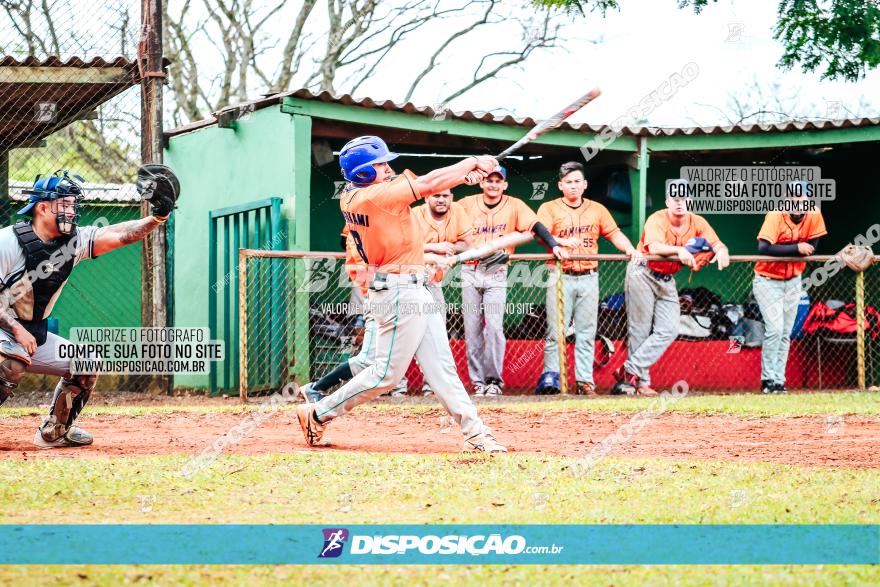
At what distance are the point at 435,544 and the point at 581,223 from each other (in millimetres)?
8601

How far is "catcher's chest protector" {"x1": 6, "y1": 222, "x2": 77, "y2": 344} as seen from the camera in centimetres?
707

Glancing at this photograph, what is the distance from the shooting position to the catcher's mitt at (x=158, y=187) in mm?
7020

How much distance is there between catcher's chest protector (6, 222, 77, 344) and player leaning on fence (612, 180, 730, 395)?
6.67 metres

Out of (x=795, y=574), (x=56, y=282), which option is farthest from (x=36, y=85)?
(x=795, y=574)

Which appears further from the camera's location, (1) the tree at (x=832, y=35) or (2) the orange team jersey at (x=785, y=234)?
(1) the tree at (x=832, y=35)

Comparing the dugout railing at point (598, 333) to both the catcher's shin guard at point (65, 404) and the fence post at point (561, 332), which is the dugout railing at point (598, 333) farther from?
the catcher's shin guard at point (65, 404)

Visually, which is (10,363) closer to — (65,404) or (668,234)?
(65,404)

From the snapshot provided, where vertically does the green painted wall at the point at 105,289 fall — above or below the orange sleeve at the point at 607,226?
below

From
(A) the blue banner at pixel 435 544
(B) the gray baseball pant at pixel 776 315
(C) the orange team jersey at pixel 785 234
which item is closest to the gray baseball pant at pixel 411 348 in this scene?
(A) the blue banner at pixel 435 544

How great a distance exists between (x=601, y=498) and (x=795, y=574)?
1443 millimetres

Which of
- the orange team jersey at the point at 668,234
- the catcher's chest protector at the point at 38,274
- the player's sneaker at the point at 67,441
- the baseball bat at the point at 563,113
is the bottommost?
the player's sneaker at the point at 67,441

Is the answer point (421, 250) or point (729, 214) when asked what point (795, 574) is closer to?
point (421, 250)

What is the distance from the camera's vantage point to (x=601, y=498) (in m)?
5.28

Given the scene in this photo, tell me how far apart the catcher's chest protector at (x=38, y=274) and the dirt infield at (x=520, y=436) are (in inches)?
33.6
